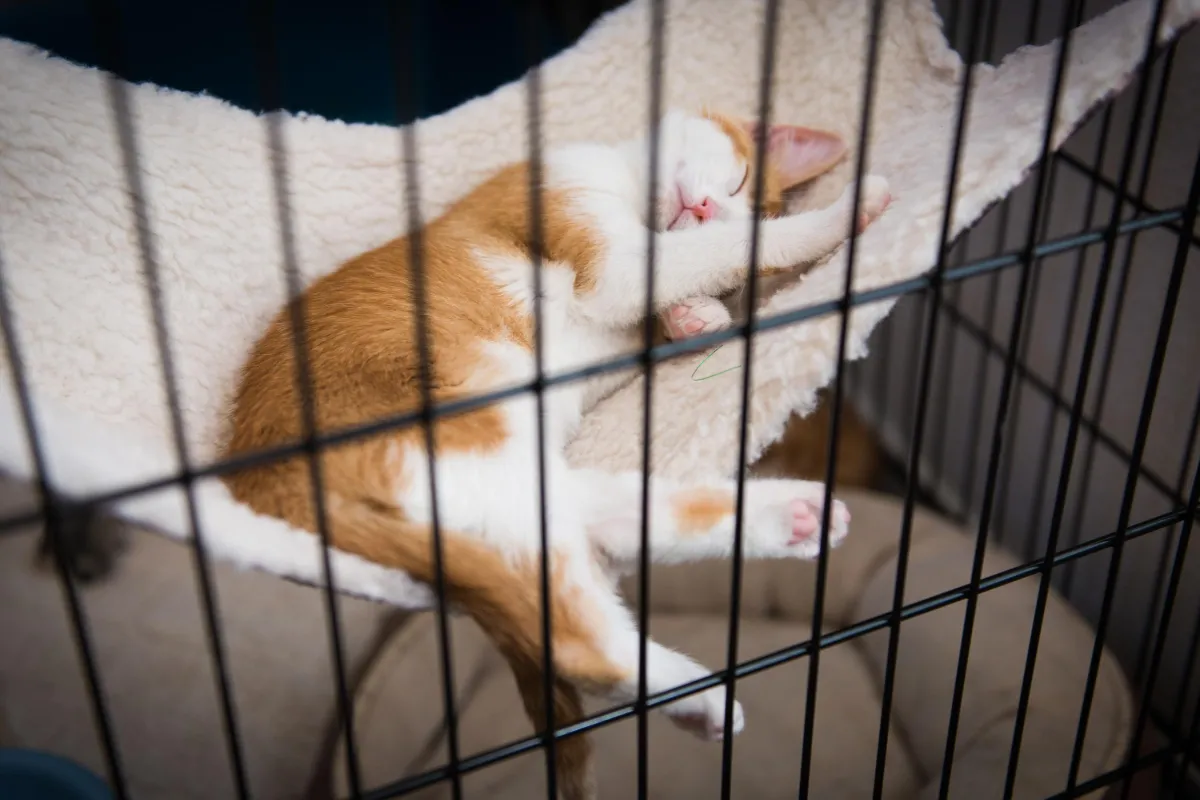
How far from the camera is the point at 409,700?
1.33 m

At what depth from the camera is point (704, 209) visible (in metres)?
1.18

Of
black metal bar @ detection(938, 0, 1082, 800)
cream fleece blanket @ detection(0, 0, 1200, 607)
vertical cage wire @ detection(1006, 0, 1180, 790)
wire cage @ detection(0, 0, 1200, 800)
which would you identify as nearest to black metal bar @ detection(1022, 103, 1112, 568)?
wire cage @ detection(0, 0, 1200, 800)

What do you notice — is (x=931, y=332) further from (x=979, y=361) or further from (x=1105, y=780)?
(x=979, y=361)

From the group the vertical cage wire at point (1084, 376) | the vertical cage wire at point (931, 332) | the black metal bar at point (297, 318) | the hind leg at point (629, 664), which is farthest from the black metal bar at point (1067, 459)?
the black metal bar at point (297, 318)

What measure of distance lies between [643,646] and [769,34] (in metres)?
0.36

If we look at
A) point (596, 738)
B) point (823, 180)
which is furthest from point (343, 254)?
point (596, 738)

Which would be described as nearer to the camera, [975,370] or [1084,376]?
[1084,376]

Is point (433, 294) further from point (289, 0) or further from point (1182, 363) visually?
point (289, 0)

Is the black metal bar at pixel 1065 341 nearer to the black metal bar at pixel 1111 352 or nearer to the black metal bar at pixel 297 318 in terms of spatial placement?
the black metal bar at pixel 1111 352

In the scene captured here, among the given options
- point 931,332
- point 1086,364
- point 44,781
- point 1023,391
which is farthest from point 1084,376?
point 44,781

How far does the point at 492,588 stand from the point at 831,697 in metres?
0.67

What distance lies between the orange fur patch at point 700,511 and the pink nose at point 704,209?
0.36m

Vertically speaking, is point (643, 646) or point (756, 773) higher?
point (756, 773)

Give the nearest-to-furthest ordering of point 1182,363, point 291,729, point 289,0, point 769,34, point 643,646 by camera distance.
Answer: point 769,34
point 643,646
point 1182,363
point 291,729
point 289,0
